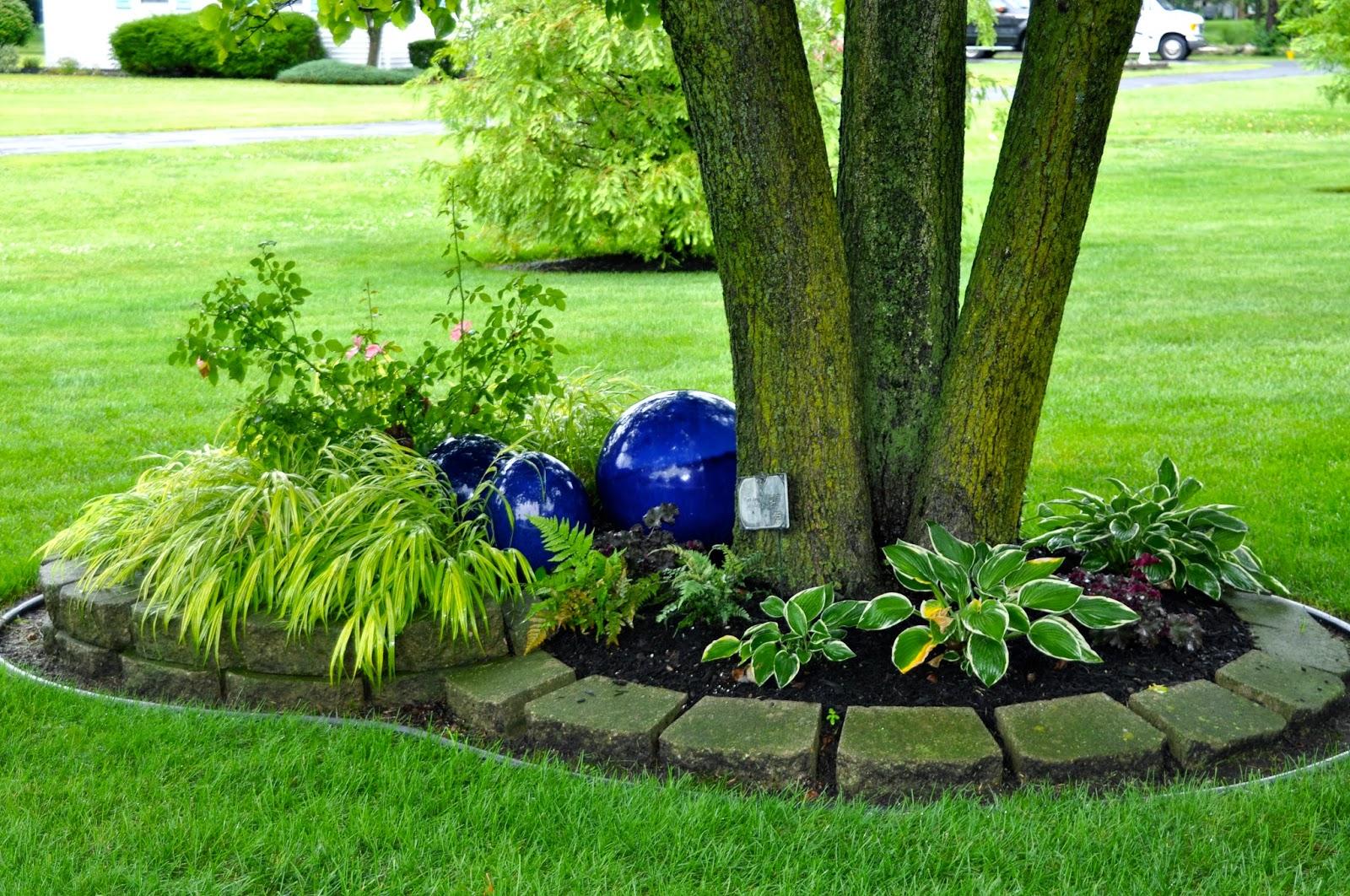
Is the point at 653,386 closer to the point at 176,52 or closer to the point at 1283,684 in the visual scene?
the point at 1283,684

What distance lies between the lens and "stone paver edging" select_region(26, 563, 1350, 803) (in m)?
3.07

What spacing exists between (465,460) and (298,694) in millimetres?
983

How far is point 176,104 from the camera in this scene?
2914 cm

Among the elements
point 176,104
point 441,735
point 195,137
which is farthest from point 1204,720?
point 176,104

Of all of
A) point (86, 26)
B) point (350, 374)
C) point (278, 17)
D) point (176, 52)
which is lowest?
point (350, 374)

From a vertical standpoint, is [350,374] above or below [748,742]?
above

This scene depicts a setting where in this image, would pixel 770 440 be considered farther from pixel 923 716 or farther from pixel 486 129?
pixel 486 129

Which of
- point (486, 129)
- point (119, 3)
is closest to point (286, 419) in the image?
point (486, 129)

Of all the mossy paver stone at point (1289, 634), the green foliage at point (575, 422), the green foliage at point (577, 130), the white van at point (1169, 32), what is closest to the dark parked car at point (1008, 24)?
the white van at point (1169, 32)

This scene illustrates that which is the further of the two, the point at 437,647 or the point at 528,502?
the point at 528,502

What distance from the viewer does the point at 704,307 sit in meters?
10.1

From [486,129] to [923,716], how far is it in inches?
404

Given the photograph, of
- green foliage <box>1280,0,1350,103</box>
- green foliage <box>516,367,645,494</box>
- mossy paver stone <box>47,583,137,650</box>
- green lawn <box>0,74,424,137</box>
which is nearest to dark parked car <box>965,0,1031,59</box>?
green lawn <box>0,74,424,137</box>

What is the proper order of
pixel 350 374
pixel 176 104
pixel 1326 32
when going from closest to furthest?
pixel 350 374 → pixel 1326 32 → pixel 176 104
